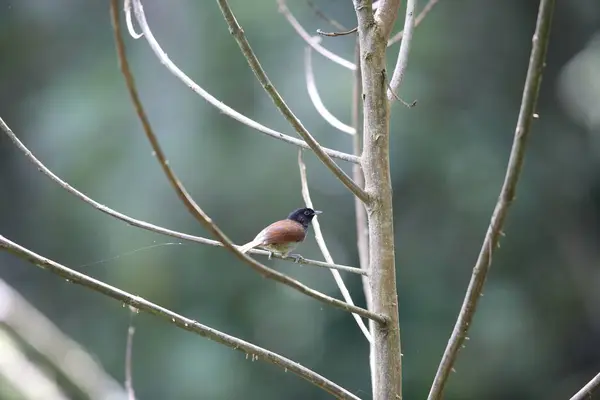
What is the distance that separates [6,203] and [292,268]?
3137 millimetres

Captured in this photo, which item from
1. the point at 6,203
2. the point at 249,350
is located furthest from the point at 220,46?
the point at 249,350

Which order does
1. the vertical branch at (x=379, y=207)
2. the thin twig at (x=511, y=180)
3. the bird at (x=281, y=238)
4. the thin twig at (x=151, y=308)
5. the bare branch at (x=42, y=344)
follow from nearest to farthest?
the thin twig at (x=511, y=180), the thin twig at (x=151, y=308), the vertical branch at (x=379, y=207), the bird at (x=281, y=238), the bare branch at (x=42, y=344)

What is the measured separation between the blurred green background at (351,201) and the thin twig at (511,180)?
4.82 meters

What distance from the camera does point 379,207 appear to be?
1489 mm

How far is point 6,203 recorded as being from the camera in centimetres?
739

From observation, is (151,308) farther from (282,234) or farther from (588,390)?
(282,234)

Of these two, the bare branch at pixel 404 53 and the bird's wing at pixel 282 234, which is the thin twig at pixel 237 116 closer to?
the bare branch at pixel 404 53

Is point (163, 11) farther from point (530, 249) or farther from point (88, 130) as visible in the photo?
point (530, 249)

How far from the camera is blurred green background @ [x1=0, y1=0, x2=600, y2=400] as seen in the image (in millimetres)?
6281

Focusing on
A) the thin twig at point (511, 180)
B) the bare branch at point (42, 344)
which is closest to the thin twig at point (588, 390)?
the thin twig at point (511, 180)

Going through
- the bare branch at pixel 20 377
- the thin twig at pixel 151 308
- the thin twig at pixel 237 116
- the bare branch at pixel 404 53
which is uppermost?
the bare branch at pixel 404 53

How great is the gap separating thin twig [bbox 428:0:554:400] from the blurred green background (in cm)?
482

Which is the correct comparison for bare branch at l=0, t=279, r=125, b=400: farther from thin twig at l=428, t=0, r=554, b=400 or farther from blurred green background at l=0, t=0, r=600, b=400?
blurred green background at l=0, t=0, r=600, b=400

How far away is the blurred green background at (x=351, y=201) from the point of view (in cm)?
628
